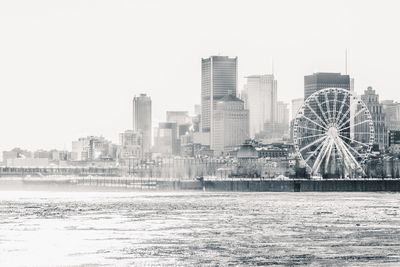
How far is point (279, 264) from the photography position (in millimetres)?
82875

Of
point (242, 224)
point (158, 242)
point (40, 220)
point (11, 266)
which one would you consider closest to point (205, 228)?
point (242, 224)

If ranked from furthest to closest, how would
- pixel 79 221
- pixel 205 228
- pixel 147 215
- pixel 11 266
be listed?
pixel 147 215
pixel 79 221
pixel 205 228
pixel 11 266

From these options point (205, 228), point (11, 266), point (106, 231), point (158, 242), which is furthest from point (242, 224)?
point (11, 266)

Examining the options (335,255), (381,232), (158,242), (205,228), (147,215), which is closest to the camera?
(335,255)

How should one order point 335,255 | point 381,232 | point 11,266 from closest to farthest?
point 11,266, point 335,255, point 381,232

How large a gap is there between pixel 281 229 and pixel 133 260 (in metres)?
34.5

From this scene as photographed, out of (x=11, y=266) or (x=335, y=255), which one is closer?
(x=11, y=266)

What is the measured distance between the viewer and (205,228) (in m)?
119

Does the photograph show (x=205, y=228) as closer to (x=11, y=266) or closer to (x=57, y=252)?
(x=57, y=252)

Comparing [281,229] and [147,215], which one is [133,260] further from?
[147,215]

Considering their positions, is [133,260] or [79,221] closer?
[133,260]

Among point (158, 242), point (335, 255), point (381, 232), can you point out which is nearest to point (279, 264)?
point (335, 255)

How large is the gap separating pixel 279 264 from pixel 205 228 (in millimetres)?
36787

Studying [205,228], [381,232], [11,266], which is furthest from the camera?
[205,228]
